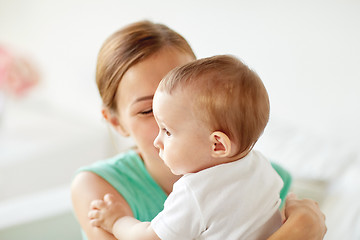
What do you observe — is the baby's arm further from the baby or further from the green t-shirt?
the green t-shirt

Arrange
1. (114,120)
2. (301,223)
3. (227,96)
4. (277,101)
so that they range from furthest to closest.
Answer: (277,101) → (114,120) → (301,223) → (227,96)

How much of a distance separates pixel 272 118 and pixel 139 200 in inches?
30.5

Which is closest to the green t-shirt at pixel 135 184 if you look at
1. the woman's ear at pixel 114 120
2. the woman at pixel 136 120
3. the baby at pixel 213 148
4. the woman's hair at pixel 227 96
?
the woman at pixel 136 120

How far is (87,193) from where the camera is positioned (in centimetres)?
115

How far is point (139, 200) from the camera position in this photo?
123cm

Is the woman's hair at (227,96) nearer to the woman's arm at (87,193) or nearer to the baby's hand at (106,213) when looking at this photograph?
the baby's hand at (106,213)

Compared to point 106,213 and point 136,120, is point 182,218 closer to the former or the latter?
point 106,213

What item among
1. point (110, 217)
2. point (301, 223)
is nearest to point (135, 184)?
point (110, 217)

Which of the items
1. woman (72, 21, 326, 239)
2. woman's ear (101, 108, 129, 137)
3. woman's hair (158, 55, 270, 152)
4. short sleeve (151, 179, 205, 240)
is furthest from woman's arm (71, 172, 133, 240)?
woman's hair (158, 55, 270, 152)

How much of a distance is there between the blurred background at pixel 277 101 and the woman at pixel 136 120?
31cm

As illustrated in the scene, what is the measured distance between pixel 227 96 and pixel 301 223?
329 millimetres

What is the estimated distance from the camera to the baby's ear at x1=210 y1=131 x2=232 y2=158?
759 millimetres

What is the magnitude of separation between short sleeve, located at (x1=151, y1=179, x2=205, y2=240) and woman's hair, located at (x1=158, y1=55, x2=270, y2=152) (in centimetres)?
12

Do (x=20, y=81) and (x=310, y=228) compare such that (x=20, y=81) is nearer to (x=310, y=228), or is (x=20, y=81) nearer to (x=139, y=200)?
(x=139, y=200)
